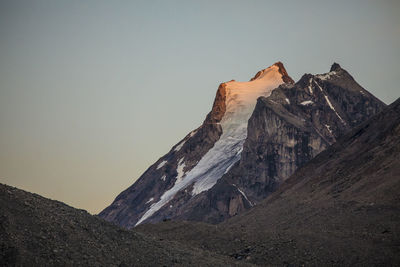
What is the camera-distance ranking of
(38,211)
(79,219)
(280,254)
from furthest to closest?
(280,254), (79,219), (38,211)

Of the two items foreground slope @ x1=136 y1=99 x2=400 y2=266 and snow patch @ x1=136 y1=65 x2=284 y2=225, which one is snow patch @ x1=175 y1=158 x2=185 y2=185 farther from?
foreground slope @ x1=136 y1=99 x2=400 y2=266

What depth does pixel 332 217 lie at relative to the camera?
208 feet

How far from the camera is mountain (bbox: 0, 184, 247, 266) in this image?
1199 inches

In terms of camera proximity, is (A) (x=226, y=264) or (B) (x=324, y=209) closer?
(A) (x=226, y=264)

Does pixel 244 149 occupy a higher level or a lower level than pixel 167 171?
lower

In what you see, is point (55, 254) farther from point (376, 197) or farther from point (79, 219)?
point (376, 197)

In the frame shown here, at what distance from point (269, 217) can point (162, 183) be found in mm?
107421

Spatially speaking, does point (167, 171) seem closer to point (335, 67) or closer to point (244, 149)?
point (244, 149)

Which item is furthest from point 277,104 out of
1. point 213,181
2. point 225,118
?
point 225,118

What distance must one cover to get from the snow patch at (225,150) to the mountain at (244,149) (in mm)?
306

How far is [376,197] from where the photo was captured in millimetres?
62906

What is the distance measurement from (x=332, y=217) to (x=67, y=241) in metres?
36.2

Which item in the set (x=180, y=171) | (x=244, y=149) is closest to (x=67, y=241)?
(x=244, y=149)

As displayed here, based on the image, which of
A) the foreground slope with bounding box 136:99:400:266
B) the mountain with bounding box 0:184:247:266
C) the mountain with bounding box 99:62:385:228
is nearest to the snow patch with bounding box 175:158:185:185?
the mountain with bounding box 99:62:385:228
